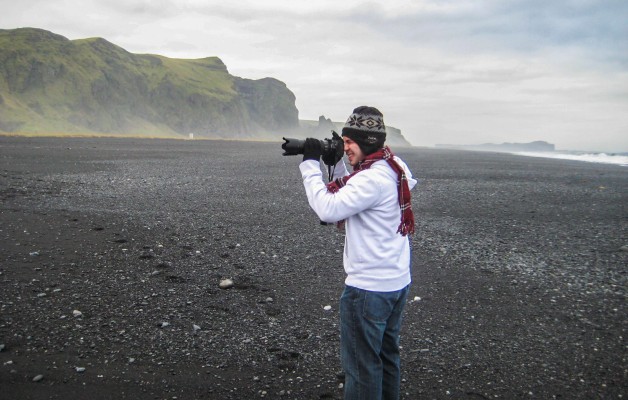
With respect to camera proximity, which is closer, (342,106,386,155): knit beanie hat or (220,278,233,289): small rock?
(342,106,386,155): knit beanie hat

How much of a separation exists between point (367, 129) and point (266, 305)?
3.88 metres

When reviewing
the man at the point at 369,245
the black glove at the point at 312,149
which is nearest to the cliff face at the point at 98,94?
the black glove at the point at 312,149

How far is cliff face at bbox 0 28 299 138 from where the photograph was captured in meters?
104

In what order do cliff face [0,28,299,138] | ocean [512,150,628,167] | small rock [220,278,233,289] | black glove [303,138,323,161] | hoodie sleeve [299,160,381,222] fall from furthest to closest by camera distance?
cliff face [0,28,299,138], ocean [512,150,628,167], small rock [220,278,233,289], black glove [303,138,323,161], hoodie sleeve [299,160,381,222]

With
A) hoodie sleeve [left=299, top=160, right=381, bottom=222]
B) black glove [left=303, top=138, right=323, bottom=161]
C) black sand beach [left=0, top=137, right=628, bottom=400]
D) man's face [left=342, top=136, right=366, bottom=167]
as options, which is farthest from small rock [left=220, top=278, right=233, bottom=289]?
man's face [left=342, top=136, right=366, bottom=167]

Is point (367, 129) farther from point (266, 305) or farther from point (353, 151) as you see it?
point (266, 305)

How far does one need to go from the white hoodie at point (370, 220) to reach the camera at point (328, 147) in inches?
11.6

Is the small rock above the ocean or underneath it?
underneath

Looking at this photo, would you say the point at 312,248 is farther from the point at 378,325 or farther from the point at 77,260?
the point at 378,325

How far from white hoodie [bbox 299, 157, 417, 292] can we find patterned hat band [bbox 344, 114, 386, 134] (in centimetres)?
24

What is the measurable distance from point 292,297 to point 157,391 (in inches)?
108

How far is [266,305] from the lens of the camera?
20.7 feet

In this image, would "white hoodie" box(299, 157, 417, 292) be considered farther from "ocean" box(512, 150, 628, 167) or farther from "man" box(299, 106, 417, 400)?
"ocean" box(512, 150, 628, 167)

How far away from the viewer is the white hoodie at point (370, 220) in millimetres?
3045
